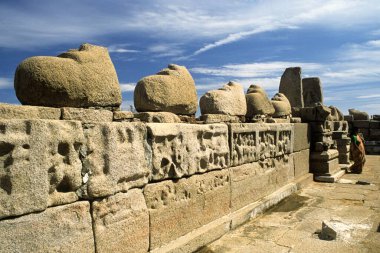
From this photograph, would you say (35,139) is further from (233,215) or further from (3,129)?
(233,215)

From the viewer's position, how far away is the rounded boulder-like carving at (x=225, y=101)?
5211 mm

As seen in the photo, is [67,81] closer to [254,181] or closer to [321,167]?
[254,181]

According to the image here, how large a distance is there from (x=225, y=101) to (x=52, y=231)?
3396 mm

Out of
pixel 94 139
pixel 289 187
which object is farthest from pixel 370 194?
pixel 94 139

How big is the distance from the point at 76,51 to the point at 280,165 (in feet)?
15.7

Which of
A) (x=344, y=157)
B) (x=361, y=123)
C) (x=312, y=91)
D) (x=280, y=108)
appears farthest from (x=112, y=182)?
(x=361, y=123)

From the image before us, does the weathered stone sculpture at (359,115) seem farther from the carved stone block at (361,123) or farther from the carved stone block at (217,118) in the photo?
the carved stone block at (217,118)

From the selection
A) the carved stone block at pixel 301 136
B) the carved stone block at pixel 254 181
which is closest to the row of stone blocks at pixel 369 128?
the carved stone block at pixel 301 136

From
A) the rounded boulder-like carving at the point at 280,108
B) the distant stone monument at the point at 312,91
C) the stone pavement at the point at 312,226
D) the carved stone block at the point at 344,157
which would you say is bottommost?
the stone pavement at the point at 312,226

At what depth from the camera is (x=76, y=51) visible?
10.6 ft

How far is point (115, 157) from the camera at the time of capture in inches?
119

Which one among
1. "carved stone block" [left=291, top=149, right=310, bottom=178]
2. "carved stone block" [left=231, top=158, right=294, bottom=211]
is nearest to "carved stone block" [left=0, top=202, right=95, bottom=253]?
"carved stone block" [left=231, top=158, right=294, bottom=211]

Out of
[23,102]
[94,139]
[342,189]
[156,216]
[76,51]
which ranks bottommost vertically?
[342,189]

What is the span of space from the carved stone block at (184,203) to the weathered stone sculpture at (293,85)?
7495 millimetres
